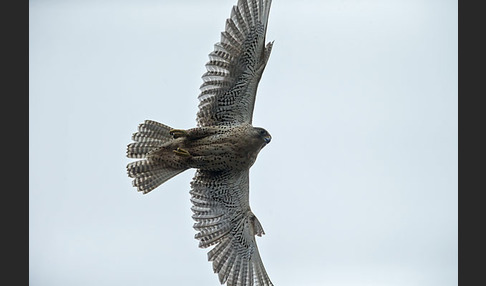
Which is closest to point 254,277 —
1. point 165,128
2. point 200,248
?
point 200,248

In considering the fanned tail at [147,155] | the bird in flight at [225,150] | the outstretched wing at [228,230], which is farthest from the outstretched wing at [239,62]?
the outstretched wing at [228,230]

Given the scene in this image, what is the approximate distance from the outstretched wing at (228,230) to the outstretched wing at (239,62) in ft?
3.34

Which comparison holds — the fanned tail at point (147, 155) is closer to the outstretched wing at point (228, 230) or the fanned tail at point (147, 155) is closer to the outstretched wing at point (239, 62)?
the outstretched wing at point (228, 230)

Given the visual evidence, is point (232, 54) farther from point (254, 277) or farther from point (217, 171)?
point (254, 277)

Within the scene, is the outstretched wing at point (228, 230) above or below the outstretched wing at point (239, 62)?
below

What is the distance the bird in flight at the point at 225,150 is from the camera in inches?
418

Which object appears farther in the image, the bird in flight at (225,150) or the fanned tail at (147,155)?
the fanned tail at (147,155)

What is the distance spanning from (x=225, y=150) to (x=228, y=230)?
4.43 ft

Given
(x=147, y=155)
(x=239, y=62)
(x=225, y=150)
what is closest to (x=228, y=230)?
(x=225, y=150)

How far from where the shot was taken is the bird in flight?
10625mm

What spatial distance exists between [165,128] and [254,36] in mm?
1752

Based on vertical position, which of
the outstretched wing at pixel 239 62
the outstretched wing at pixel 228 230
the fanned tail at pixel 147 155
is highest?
the outstretched wing at pixel 239 62

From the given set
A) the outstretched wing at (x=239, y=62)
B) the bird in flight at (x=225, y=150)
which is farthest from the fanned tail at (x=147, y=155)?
the outstretched wing at (x=239, y=62)

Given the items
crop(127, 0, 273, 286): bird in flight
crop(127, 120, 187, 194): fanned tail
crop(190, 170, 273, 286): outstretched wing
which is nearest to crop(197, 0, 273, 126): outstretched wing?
crop(127, 0, 273, 286): bird in flight
